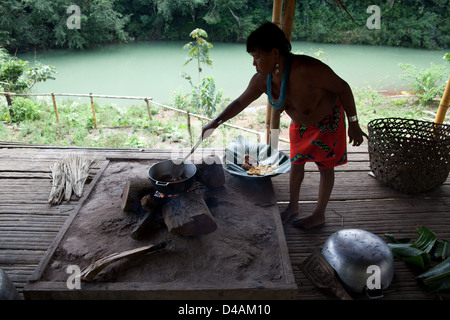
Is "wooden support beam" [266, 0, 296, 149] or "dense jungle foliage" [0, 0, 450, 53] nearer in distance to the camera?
"wooden support beam" [266, 0, 296, 149]

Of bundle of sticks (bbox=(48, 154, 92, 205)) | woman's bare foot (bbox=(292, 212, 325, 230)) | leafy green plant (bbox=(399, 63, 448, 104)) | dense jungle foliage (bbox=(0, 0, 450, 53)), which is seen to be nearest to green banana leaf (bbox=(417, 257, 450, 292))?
woman's bare foot (bbox=(292, 212, 325, 230))

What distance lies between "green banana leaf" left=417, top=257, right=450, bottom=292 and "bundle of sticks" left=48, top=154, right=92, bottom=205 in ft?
7.81

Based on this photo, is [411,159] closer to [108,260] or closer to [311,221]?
[311,221]

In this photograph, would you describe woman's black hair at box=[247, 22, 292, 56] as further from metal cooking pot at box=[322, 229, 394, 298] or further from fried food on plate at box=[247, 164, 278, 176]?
metal cooking pot at box=[322, 229, 394, 298]

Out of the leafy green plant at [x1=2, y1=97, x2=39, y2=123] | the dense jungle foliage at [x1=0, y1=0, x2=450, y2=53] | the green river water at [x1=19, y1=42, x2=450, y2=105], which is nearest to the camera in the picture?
the leafy green plant at [x1=2, y1=97, x2=39, y2=123]

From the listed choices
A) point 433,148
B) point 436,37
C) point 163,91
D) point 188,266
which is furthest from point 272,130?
point 436,37

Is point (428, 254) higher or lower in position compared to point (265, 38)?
lower

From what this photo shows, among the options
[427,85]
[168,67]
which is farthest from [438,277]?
[168,67]

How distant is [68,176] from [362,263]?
2.29 metres

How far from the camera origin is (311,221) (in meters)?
2.08

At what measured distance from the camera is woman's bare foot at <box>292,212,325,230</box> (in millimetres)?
2072

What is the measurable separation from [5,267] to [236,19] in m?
16.0

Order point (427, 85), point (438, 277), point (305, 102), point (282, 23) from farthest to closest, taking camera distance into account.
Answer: point (427, 85) → point (282, 23) → point (305, 102) → point (438, 277)

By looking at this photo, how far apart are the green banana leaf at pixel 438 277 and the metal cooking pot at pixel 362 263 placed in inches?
8.4
